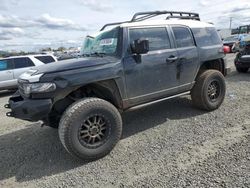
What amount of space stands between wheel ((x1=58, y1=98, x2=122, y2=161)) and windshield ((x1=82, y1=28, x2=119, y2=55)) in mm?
1045

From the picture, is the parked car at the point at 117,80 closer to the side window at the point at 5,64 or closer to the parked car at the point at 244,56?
the parked car at the point at 244,56

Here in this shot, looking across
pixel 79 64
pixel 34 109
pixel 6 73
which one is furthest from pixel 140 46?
pixel 6 73

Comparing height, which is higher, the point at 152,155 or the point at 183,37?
the point at 183,37

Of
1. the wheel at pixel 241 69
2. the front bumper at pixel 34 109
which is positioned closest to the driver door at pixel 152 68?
the front bumper at pixel 34 109

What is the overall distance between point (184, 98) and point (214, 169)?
11.4 feet

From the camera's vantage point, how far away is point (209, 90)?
528 centimetres

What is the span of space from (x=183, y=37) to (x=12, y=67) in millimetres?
8378

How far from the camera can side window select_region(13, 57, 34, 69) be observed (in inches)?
422

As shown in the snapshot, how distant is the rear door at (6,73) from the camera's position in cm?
1034

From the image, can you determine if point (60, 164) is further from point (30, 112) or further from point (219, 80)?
point (219, 80)

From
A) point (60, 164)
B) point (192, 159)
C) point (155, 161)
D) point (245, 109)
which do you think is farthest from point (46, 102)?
point (245, 109)

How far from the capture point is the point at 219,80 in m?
5.41

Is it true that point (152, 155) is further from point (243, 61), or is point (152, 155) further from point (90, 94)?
point (243, 61)

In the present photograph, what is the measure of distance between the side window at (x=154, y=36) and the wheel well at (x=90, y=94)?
0.91 meters
